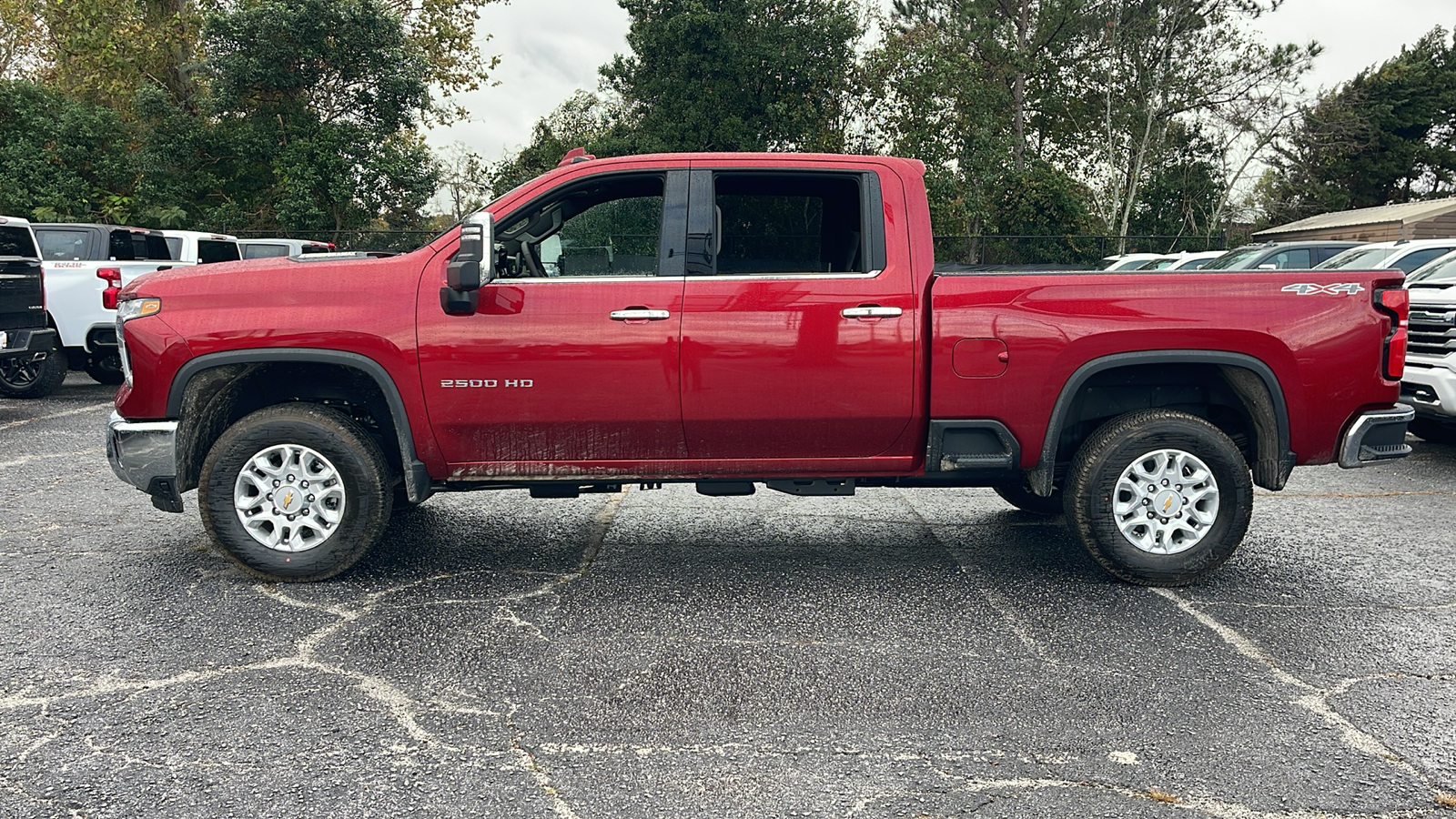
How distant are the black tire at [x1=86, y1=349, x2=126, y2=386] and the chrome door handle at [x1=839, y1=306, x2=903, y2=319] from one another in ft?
37.1

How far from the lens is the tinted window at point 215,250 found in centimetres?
1395

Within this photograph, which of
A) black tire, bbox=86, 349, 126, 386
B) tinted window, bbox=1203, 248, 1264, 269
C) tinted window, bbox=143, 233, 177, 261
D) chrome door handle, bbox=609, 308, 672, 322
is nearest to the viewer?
chrome door handle, bbox=609, 308, 672, 322

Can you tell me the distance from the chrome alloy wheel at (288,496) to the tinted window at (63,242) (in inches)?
355

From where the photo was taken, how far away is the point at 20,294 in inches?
392

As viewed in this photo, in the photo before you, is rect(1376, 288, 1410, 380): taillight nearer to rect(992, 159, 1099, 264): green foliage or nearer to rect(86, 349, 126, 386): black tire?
rect(86, 349, 126, 386): black tire

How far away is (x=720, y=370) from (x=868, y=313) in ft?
2.35

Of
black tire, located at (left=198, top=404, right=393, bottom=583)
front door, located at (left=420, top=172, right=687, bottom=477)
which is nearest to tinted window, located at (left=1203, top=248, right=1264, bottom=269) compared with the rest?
front door, located at (left=420, top=172, right=687, bottom=477)

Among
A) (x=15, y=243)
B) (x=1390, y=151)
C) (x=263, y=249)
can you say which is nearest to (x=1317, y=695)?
(x=15, y=243)

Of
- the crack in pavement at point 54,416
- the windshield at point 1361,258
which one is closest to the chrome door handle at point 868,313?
the crack in pavement at point 54,416

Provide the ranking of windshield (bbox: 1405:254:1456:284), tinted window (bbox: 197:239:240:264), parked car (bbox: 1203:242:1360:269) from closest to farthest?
1. windshield (bbox: 1405:254:1456:284)
2. tinted window (bbox: 197:239:240:264)
3. parked car (bbox: 1203:242:1360:269)

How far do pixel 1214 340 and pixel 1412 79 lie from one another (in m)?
51.3

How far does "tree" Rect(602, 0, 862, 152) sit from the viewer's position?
2605cm

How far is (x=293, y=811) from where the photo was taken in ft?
8.98

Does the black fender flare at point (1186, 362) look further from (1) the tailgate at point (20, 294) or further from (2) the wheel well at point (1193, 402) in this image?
(1) the tailgate at point (20, 294)
